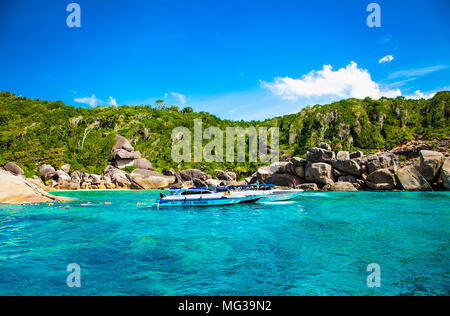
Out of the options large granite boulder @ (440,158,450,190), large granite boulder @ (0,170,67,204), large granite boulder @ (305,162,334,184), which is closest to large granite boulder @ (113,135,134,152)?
large granite boulder @ (0,170,67,204)

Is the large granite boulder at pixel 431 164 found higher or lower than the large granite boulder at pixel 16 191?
higher

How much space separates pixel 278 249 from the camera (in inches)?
450

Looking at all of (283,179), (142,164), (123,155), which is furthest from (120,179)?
(283,179)

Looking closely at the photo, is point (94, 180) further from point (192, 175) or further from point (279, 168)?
point (279, 168)

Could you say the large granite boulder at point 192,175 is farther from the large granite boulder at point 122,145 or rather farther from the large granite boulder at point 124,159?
the large granite boulder at point 122,145

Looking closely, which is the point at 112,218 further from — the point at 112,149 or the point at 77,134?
the point at 77,134

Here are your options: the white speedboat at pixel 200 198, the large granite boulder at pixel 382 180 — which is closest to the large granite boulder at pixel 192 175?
the white speedboat at pixel 200 198

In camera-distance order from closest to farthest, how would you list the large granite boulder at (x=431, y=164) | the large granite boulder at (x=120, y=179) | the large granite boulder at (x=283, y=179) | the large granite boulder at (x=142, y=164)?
the large granite boulder at (x=431, y=164)
the large granite boulder at (x=283, y=179)
the large granite boulder at (x=120, y=179)
the large granite boulder at (x=142, y=164)

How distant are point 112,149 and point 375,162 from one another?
6240 cm

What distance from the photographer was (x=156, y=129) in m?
85.9

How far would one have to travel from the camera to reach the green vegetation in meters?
67.7

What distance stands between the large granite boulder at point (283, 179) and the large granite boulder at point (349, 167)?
22.0ft

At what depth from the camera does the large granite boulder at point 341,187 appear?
4150cm
